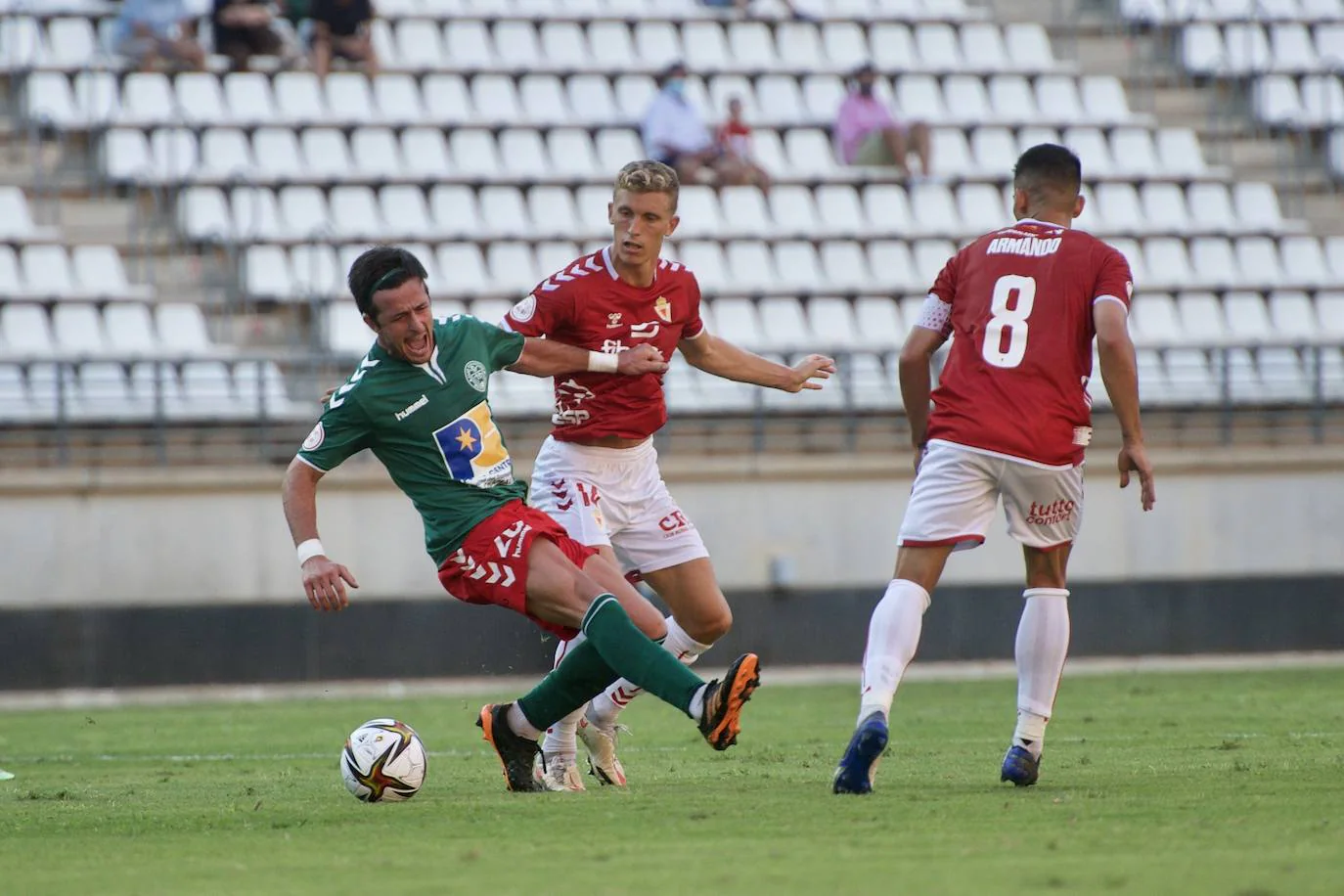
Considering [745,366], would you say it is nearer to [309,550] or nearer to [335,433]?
[335,433]

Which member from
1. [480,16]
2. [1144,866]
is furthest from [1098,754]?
[480,16]

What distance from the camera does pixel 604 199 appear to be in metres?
18.0

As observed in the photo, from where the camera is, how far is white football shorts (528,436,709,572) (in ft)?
24.7

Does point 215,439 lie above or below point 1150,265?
below

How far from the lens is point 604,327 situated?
24.6ft

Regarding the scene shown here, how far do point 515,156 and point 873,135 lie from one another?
3337mm

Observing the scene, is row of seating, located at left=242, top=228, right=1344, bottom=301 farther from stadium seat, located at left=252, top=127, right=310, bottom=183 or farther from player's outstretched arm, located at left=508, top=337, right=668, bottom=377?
player's outstretched arm, located at left=508, top=337, right=668, bottom=377

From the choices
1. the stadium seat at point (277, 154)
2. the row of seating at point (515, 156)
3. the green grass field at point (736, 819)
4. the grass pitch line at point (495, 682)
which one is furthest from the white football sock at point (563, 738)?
the stadium seat at point (277, 154)

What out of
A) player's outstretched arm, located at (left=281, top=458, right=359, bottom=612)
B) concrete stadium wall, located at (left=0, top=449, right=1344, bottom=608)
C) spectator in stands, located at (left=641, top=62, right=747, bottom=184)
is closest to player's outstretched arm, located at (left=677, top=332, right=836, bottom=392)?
player's outstretched arm, located at (left=281, top=458, right=359, bottom=612)

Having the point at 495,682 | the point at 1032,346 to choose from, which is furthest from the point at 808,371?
the point at 495,682

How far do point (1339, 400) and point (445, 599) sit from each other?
7.17m

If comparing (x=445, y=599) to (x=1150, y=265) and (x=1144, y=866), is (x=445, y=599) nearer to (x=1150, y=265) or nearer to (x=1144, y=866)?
A: (x=1150, y=265)

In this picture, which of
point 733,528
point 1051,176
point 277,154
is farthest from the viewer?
point 277,154

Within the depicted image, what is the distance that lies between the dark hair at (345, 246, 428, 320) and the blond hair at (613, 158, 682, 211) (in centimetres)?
100
